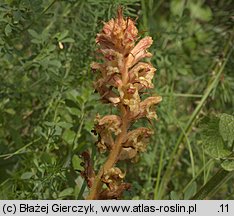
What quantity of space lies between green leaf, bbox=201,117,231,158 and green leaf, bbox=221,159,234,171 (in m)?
0.03

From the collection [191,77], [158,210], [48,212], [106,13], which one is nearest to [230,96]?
[191,77]

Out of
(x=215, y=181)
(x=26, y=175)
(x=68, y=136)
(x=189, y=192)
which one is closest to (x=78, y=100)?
(x=68, y=136)

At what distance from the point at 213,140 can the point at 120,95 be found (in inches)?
15.1

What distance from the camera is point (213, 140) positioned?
187 centimetres

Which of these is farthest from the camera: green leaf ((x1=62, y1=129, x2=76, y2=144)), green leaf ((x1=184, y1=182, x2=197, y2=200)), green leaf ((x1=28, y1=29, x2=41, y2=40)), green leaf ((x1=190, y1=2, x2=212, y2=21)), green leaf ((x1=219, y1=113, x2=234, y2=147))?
green leaf ((x1=190, y1=2, x2=212, y2=21))

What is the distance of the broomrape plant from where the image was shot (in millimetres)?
1657

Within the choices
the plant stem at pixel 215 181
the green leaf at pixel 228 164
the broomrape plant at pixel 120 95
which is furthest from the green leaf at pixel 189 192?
the broomrape plant at pixel 120 95

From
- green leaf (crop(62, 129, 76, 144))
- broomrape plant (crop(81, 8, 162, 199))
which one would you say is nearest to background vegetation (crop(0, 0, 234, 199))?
green leaf (crop(62, 129, 76, 144))

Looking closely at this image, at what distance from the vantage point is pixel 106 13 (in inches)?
94.9

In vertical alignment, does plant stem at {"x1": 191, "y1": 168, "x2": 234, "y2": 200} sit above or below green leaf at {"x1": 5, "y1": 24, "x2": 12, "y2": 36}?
below

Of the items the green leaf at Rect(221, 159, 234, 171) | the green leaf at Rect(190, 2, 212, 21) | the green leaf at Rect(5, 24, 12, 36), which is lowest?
the green leaf at Rect(221, 159, 234, 171)

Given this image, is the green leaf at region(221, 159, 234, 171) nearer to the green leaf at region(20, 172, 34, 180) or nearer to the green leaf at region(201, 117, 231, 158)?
the green leaf at region(201, 117, 231, 158)

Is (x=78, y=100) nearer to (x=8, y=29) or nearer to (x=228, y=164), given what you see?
(x=8, y=29)

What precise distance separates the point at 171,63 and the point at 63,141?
723 mm
